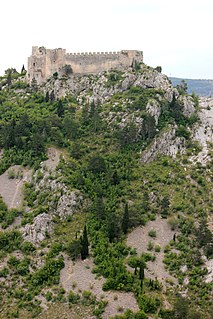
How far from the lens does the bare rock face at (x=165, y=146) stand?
87.3 metres

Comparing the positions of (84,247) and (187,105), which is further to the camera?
(187,105)

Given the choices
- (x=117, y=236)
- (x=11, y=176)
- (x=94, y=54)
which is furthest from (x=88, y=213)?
(x=94, y=54)

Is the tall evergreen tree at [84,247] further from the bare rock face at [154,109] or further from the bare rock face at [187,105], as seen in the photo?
the bare rock face at [187,105]

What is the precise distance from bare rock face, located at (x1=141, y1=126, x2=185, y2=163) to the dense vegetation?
1.35 meters

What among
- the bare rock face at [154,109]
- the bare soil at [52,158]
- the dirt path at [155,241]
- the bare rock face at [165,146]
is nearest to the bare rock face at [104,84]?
the bare rock face at [154,109]

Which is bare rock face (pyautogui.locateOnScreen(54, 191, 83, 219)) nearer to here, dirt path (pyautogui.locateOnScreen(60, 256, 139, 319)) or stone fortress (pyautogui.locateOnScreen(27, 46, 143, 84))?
dirt path (pyautogui.locateOnScreen(60, 256, 139, 319))

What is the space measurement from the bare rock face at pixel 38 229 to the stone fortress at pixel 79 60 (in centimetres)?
4767

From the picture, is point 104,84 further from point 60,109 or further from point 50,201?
point 50,201

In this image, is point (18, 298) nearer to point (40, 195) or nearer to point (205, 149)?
point (40, 195)

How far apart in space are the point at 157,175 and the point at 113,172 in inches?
294

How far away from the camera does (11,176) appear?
83.0 metres

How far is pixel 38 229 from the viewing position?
233 ft

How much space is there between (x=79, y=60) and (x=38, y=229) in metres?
51.8

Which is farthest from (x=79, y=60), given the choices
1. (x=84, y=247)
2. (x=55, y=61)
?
(x=84, y=247)
